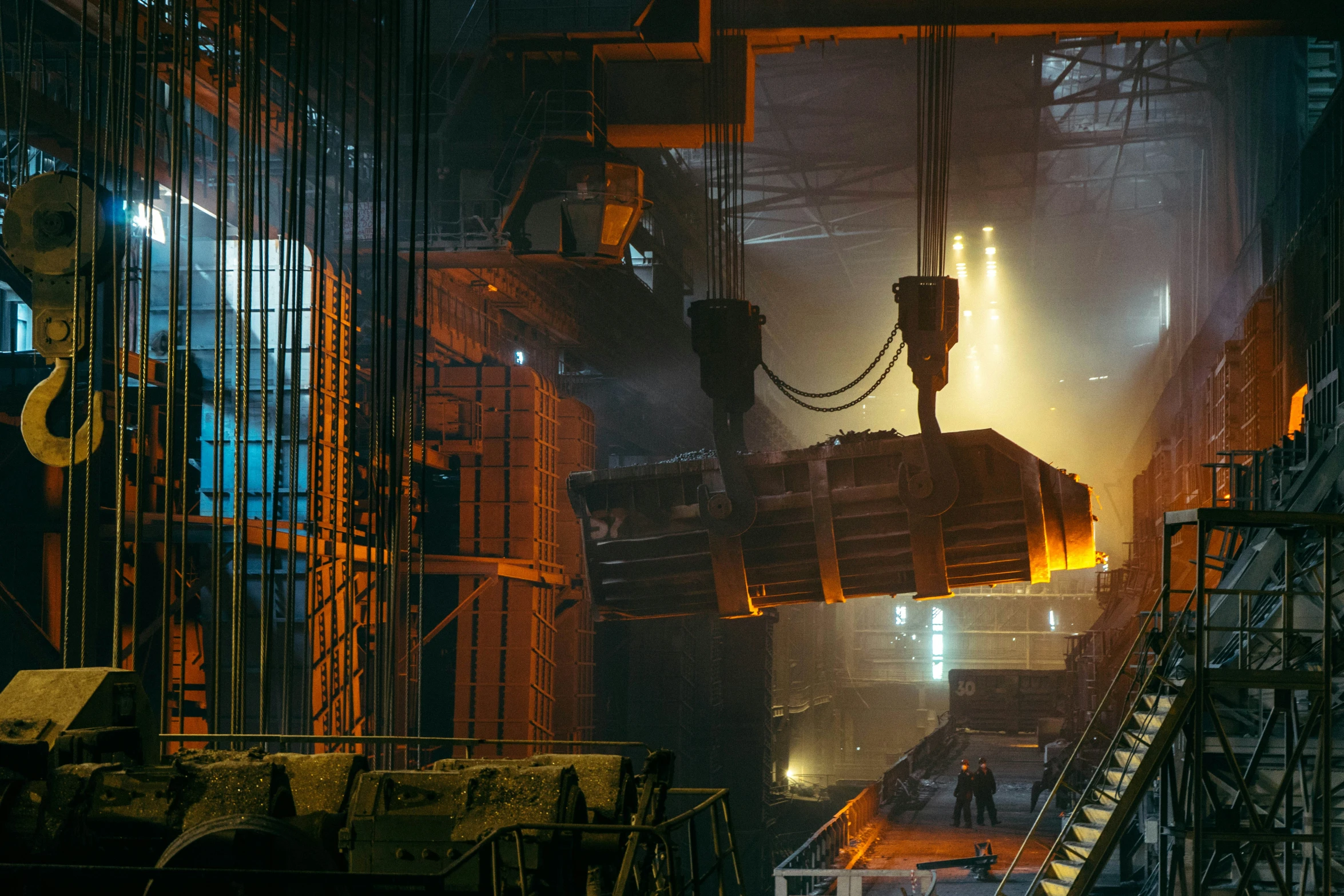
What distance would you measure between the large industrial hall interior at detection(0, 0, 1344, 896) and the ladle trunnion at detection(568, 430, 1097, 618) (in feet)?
0.20

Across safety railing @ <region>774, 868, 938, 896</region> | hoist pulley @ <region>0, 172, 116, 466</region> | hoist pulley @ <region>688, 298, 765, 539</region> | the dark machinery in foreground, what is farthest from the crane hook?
safety railing @ <region>774, 868, 938, 896</region>

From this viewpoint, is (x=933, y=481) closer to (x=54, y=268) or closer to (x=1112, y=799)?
(x=1112, y=799)

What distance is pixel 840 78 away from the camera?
30.0 meters

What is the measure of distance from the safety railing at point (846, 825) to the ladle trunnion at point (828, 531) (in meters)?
3.49

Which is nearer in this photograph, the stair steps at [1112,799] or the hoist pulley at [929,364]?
the stair steps at [1112,799]

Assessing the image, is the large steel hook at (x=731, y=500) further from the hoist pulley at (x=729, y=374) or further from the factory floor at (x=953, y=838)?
the factory floor at (x=953, y=838)

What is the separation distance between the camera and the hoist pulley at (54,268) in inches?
330

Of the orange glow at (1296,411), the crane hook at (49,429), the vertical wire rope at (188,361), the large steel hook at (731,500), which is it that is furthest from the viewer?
the orange glow at (1296,411)

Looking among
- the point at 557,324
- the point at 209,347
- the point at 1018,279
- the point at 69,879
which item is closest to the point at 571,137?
the point at 209,347

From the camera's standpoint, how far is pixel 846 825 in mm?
21484

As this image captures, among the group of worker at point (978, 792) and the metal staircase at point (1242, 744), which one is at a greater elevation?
the metal staircase at point (1242, 744)

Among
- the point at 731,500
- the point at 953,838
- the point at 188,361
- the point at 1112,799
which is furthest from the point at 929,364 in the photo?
the point at 953,838

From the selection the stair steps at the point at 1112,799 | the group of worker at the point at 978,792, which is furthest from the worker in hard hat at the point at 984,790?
the stair steps at the point at 1112,799

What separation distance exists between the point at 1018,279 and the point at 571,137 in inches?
1376
